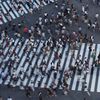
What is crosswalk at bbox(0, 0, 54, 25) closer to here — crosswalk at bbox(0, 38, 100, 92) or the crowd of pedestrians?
the crowd of pedestrians

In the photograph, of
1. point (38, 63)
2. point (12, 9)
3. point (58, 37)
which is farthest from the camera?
point (12, 9)

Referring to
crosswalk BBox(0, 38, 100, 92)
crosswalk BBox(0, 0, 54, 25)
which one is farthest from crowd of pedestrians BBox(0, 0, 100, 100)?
crosswalk BBox(0, 0, 54, 25)

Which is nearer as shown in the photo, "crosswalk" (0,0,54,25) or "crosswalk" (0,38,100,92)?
"crosswalk" (0,38,100,92)

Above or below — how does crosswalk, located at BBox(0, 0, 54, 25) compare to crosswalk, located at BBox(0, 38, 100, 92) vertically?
above

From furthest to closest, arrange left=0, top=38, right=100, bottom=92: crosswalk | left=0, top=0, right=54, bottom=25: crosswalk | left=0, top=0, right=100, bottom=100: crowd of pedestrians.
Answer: left=0, top=0, right=54, bottom=25: crosswalk → left=0, top=0, right=100, bottom=100: crowd of pedestrians → left=0, top=38, right=100, bottom=92: crosswalk

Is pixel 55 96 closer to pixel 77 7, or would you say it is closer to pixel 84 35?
pixel 84 35

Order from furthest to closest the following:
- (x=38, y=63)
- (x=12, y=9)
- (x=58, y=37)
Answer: (x=12, y=9) < (x=58, y=37) < (x=38, y=63)

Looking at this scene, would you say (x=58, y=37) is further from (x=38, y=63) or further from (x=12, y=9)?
(x=12, y=9)

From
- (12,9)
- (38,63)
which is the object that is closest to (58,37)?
(38,63)

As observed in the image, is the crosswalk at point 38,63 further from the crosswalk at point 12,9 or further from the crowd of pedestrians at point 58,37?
the crosswalk at point 12,9
